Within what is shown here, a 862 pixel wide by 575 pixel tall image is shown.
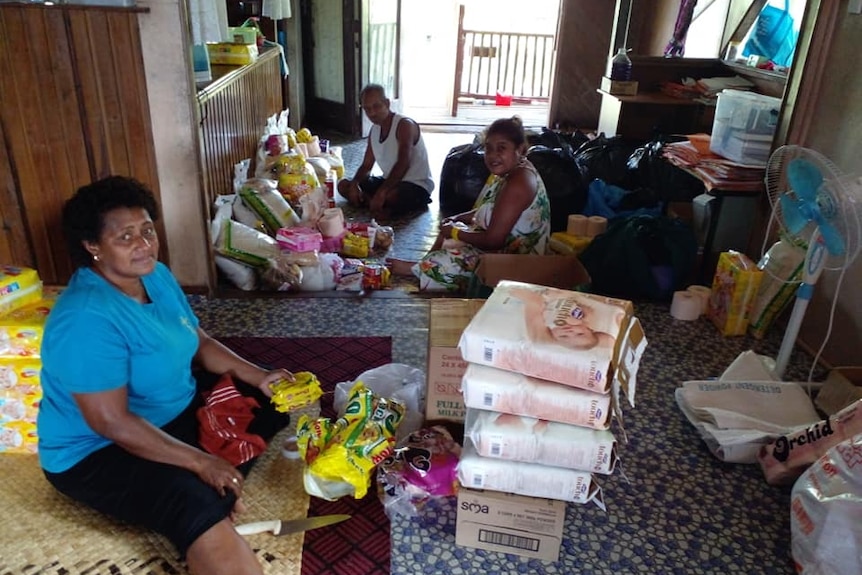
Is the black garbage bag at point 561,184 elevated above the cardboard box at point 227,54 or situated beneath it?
situated beneath

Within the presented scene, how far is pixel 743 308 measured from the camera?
2721 millimetres

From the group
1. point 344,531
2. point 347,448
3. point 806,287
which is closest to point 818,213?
point 806,287

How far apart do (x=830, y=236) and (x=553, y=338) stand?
1.25 meters

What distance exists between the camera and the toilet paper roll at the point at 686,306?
2.87m

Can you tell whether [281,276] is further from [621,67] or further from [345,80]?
[345,80]

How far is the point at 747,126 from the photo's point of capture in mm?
3217

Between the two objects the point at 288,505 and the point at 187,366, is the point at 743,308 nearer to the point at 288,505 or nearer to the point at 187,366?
the point at 288,505

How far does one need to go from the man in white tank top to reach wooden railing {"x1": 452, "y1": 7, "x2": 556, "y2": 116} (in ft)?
14.2

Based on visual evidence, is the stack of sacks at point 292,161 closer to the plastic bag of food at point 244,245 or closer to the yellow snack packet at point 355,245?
the yellow snack packet at point 355,245

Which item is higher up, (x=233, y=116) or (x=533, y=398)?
(x=233, y=116)

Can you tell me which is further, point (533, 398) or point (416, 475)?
point (416, 475)

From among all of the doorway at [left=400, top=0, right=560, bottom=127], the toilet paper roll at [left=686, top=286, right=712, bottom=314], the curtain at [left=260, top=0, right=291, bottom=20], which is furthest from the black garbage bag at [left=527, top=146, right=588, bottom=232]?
the doorway at [left=400, top=0, right=560, bottom=127]

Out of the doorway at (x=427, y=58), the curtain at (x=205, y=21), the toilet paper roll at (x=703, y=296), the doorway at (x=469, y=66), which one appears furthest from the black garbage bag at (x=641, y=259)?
the doorway at (x=469, y=66)

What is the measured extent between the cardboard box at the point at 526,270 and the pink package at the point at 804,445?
35.5 inches
